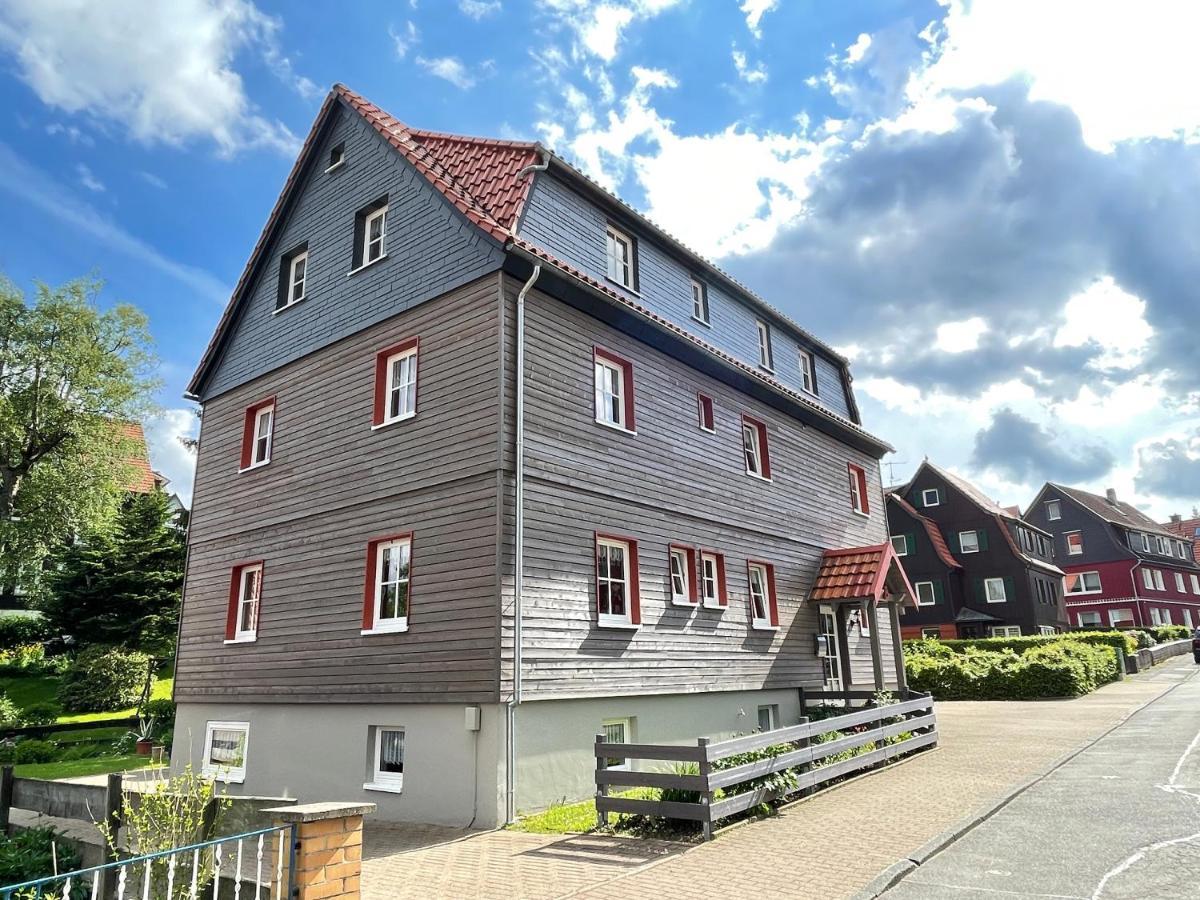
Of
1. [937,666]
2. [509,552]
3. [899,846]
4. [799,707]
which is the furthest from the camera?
[937,666]

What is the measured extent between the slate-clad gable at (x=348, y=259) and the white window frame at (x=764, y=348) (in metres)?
9.61

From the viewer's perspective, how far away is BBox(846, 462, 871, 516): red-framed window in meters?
23.7

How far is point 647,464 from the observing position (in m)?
15.3

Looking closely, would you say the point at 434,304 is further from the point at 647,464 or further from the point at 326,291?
the point at 647,464

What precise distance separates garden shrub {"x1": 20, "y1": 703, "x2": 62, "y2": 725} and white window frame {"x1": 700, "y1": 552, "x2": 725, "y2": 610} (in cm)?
2062

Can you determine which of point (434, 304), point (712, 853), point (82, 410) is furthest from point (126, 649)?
point (712, 853)

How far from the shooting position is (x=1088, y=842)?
8406mm

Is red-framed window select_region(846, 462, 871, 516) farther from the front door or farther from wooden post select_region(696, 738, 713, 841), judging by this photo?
wooden post select_region(696, 738, 713, 841)

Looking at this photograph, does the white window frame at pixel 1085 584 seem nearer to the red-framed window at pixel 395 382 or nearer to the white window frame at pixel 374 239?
the red-framed window at pixel 395 382

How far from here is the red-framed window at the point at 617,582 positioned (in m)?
13.6

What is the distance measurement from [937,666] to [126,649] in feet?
93.4

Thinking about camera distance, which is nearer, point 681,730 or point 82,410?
point 681,730

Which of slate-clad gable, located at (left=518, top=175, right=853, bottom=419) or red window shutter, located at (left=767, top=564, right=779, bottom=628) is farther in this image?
red window shutter, located at (left=767, top=564, right=779, bottom=628)

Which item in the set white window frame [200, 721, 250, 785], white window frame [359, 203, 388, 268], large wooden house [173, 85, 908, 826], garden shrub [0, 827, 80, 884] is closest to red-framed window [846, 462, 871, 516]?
large wooden house [173, 85, 908, 826]
